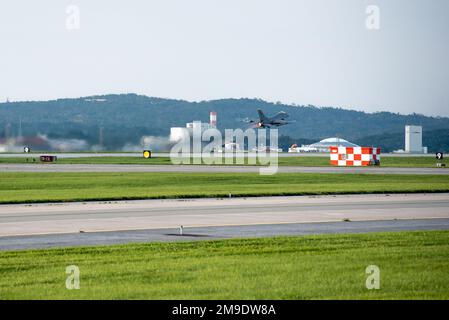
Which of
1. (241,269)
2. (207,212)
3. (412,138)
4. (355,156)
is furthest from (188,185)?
(412,138)

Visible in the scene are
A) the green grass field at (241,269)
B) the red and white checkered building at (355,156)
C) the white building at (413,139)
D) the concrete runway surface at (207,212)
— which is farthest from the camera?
the white building at (413,139)

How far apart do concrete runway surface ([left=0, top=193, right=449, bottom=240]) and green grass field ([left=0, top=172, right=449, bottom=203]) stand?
2935mm

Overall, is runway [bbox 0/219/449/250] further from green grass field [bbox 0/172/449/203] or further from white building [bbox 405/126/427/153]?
white building [bbox 405/126/427/153]

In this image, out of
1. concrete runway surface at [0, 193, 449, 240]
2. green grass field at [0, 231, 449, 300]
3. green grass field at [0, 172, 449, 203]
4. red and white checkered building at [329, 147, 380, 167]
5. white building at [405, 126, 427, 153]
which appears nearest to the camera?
green grass field at [0, 231, 449, 300]

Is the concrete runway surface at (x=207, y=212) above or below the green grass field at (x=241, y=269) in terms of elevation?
below

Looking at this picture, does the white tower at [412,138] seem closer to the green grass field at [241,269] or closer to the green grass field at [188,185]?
the green grass field at [188,185]

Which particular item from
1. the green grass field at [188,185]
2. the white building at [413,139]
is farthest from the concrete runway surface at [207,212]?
the white building at [413,139]

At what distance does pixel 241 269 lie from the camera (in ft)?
51.3

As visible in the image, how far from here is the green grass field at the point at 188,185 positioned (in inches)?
1515

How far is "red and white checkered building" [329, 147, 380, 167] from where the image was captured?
75875 millimetres

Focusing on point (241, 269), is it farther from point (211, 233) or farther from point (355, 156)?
point (355, 156)

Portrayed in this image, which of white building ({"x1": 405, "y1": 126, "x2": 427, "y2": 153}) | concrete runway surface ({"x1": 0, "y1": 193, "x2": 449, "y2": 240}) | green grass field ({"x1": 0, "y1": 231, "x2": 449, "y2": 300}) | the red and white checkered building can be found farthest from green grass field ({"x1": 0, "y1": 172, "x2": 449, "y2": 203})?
white building ({"x1": 405, "y1": 126, "x2": 427, "y2": 153})

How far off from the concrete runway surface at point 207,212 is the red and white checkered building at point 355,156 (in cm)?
3872
